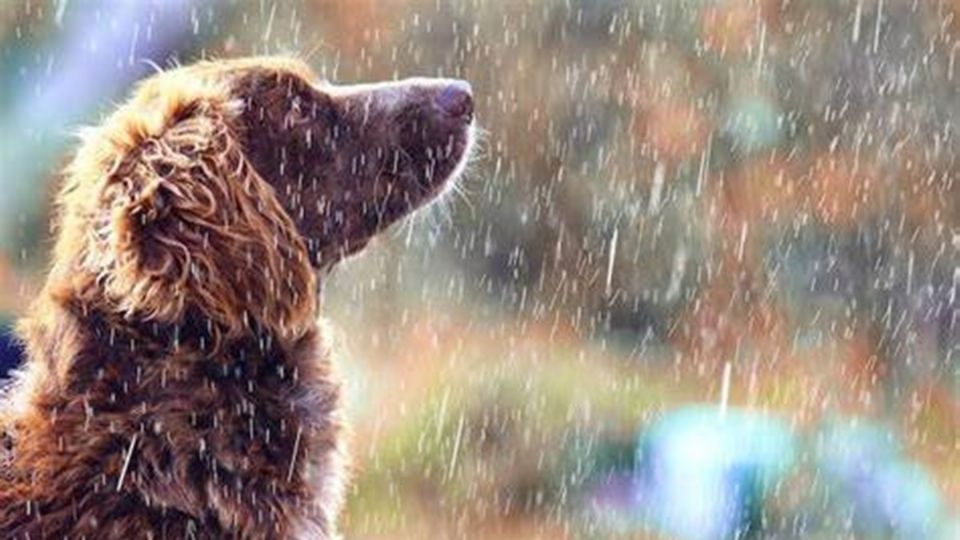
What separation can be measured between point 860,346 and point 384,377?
2011 mm

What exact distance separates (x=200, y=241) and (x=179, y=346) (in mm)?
168

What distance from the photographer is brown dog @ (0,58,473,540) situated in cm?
265

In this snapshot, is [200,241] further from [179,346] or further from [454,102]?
[454,102]

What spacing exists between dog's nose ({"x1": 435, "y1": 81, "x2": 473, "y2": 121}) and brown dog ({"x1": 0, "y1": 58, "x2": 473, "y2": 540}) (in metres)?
0.32

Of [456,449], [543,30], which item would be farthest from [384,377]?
[543,30]

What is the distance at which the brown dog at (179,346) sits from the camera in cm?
265

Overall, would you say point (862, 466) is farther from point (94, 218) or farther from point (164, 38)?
point (94, 218)

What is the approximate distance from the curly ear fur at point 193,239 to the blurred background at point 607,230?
4.13 meters

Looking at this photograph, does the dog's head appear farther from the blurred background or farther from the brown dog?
the blurred background

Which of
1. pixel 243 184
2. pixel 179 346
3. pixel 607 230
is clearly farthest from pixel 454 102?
pixel 607 230

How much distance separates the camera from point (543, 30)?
7199 mm

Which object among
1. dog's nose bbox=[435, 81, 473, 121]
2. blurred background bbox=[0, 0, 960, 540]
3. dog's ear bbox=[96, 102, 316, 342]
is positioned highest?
dog's nose bbox=[435, 81, 473, 121]

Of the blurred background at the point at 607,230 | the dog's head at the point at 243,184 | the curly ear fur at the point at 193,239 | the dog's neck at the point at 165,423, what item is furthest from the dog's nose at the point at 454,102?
the blurred background at the point at 607,230

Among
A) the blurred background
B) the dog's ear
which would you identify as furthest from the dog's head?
the blurred background
